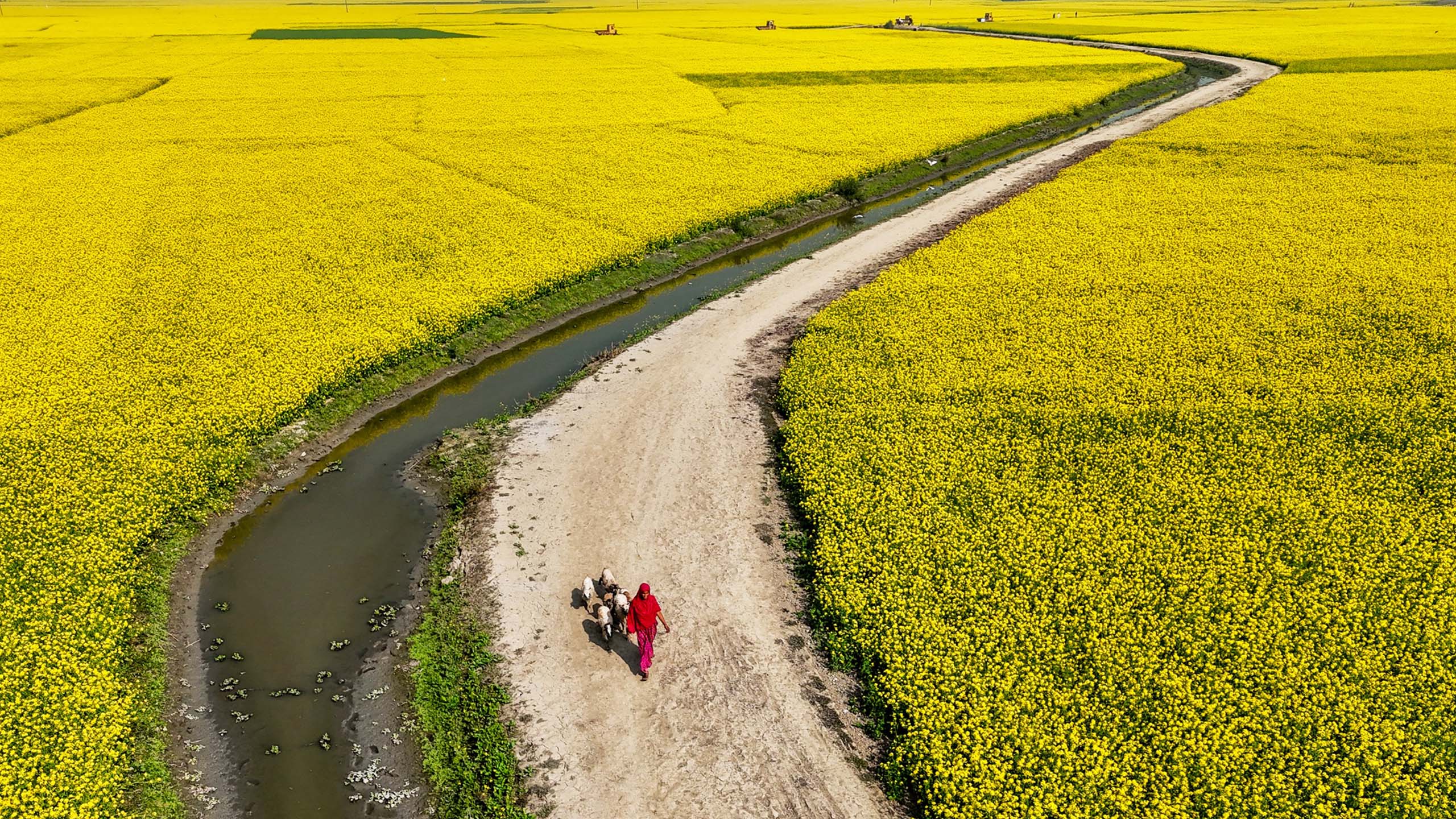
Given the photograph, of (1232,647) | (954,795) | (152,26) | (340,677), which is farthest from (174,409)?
(152,26)

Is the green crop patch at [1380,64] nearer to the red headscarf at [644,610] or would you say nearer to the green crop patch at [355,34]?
the red headscarf at [644,610]

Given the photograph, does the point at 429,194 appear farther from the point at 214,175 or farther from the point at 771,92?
the point at 771,92

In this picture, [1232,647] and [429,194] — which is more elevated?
[429,194]

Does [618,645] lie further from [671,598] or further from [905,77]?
[905,77]

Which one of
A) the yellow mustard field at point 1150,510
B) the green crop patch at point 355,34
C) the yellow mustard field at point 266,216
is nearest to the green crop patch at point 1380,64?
the yellow mustard field at point 266,216

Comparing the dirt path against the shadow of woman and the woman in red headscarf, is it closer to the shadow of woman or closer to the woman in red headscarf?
the shadow of woman

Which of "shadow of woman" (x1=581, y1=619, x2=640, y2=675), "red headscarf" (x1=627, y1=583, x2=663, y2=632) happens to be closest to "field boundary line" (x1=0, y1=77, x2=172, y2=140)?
"shadow of woman" (x1=581, y1=619, x2=640, y2=675)
